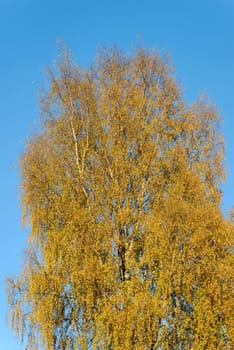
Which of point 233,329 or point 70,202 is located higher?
point 70,202

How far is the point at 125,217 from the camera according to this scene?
57.1 ft

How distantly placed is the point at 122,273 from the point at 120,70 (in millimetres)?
6455

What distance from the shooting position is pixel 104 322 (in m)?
15.8

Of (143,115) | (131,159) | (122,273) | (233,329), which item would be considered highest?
(143,115)

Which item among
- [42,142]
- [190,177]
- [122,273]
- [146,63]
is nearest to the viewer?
[122,273]

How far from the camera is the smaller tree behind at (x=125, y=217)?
51.6ft

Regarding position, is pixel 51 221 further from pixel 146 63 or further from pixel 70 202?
pixel 146 63

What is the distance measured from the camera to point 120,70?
20.7 meters

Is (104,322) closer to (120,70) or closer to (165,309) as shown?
Answer: (165,309)

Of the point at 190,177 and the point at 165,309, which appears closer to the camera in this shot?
the point at 165,309

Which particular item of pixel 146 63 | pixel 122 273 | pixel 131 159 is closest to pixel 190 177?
pixel 131 159

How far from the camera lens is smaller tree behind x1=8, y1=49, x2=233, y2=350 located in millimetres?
15727

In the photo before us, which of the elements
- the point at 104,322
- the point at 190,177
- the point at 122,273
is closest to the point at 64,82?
the point at 190,177

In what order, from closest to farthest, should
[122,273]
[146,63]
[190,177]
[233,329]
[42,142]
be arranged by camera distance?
1. [233,329]
2. [122,273]
3. [190,177]
4. [42,142]
5. [146,63]
